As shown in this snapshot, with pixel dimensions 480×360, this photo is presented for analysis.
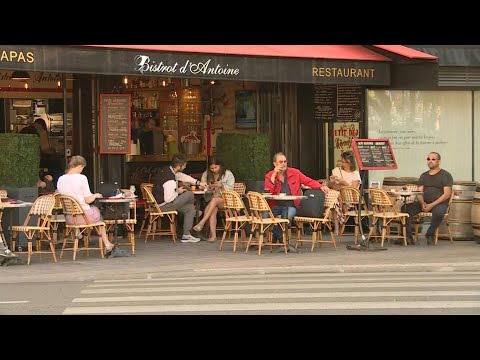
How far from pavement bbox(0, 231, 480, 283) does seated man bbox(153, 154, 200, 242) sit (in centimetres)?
72

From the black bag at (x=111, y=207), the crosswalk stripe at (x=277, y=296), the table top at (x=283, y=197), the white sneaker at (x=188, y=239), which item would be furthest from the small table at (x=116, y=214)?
the crosswalk stripe at (x=277, y=296)

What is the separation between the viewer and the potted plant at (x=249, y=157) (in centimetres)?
1886

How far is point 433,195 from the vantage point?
17.2m

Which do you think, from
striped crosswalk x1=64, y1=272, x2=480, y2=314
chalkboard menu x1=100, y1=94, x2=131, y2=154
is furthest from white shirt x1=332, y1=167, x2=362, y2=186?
striped crosswalk x1=64, y1=272, x2=480, y2=314

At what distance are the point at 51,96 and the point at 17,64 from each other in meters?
5.19

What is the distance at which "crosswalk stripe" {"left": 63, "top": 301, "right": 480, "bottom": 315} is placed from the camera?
10297mm

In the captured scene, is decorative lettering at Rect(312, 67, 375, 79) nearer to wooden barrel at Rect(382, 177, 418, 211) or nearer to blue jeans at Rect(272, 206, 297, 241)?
wooden barrel at Rect(382, 177, 418, 211)

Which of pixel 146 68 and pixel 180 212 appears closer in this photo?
pixel 146 68

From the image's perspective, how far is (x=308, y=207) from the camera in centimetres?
1627

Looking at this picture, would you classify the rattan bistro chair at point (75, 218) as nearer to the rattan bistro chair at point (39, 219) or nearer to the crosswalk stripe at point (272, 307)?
the rattan bistro chair at point (39, 219)

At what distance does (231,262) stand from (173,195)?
282 centimetres

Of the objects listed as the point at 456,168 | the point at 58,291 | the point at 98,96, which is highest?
the point at 98,96
